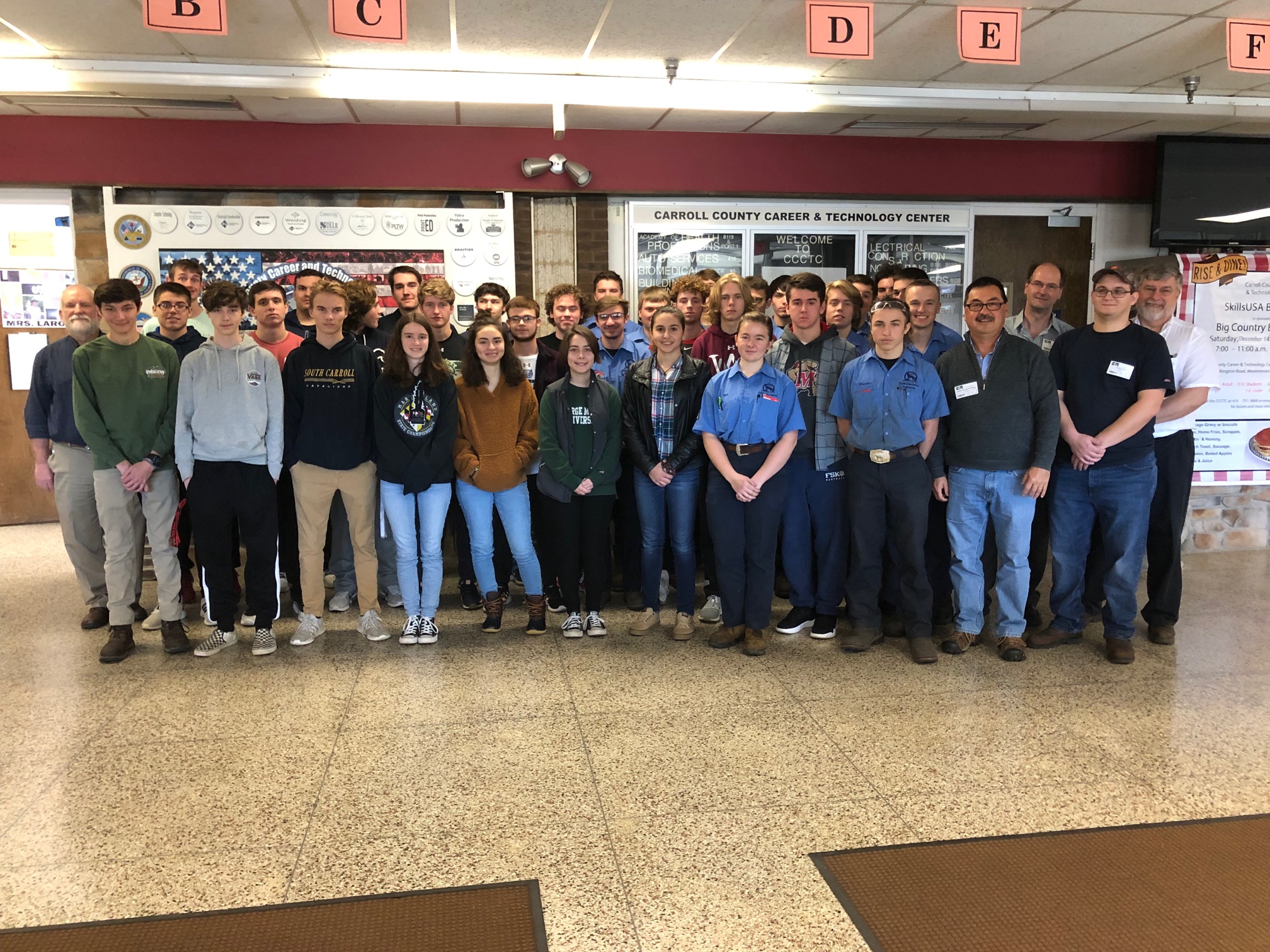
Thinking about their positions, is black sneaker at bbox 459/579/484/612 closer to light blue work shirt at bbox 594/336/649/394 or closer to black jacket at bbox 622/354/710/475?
black jacket at bbox 622/354/710/475

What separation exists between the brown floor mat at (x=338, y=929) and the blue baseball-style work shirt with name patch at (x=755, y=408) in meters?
2.27

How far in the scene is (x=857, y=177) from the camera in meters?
7.32

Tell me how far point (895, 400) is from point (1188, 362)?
1.59 m

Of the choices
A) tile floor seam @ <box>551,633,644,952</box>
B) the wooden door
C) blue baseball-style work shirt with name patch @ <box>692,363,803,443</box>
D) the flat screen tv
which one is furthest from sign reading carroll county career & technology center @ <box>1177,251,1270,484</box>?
tile floor seam @ <box>551,633,644,952</box>

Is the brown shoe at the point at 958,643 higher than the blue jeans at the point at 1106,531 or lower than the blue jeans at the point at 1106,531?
lower

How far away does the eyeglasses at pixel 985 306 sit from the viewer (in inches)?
153

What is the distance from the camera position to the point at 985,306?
3896mm

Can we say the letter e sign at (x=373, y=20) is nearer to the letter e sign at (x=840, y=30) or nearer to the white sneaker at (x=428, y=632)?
the letter e sign at (x=840, y=30)

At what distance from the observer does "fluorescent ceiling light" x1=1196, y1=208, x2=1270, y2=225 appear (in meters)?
7.27

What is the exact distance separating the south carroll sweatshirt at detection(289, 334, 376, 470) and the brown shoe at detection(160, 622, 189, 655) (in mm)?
1024

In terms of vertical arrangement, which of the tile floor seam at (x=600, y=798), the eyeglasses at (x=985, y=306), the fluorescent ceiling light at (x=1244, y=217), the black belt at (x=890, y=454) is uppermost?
the fluorescent ceiling light at (x=1244, y=217)

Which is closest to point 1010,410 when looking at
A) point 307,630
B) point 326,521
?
point 326,521

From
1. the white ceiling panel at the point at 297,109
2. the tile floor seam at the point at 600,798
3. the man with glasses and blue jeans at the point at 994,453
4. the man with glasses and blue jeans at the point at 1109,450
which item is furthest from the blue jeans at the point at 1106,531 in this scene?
the white ceiling panel at the point at 297,109

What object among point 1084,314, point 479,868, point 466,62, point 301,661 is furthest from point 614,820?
point 1084,314
